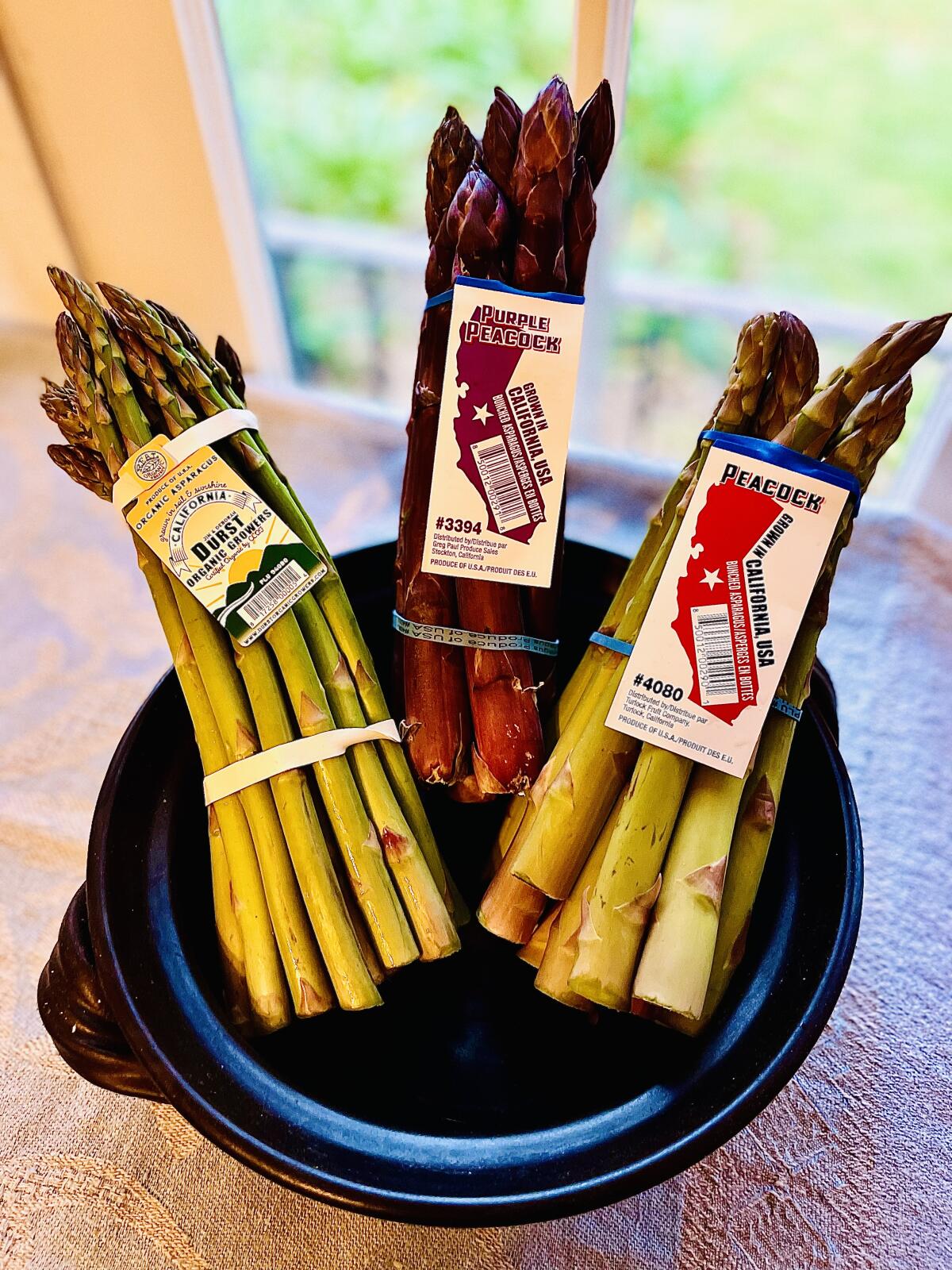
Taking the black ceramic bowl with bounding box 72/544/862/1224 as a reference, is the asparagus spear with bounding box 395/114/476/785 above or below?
above

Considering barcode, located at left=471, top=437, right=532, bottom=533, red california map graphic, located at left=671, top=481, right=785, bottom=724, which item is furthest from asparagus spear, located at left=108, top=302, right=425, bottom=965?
red california map graphic, located at left=671, top=481, right=785, bottom=724

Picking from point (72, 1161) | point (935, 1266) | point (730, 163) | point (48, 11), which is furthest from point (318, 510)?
point (730, 163)

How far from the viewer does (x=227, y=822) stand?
754 millimetres

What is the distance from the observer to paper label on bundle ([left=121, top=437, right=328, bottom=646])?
0.74m

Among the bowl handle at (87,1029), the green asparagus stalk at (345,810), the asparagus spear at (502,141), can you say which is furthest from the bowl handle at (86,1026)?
the asparagus spear at (502,141)

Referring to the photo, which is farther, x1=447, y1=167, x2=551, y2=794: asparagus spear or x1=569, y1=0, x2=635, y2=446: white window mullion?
x1=569, y1=0, x2=635, y2=446: white window mullion

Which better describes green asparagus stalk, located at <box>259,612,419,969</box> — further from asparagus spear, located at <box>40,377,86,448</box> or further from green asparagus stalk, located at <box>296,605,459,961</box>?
asparagus spear, located at <box>40,377,86,448</box>

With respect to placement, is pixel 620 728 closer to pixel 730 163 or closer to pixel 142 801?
pixel 142 801

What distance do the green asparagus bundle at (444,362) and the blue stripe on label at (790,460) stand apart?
9.0 inches

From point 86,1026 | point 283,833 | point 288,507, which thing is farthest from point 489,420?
point 86,1026

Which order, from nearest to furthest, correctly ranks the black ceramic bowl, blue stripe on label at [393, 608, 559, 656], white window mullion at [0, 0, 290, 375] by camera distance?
the black ceramic bowl
blue stripe on label at [393, 608, 559, 656]
white window mullion at [0, 0, 290, 375]

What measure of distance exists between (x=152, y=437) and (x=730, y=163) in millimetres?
2149

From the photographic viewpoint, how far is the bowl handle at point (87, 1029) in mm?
687

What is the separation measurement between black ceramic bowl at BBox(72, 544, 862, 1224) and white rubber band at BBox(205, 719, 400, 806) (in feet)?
0.29
